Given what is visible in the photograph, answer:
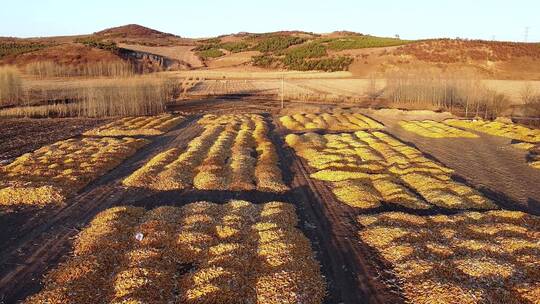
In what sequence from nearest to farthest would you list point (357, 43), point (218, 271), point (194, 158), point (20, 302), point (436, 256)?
point (20, 302), point (218, 271), point (436, 256), point (194, 158), point (357, 43)

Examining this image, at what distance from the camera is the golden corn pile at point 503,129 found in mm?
32750

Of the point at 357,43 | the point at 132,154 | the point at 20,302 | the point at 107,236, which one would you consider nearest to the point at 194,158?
the point at 132,154

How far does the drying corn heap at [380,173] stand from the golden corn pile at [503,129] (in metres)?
9.65

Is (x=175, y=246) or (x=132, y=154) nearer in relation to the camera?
(x=175, y=246)

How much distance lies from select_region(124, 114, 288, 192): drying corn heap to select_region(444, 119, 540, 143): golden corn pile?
60.0 feet

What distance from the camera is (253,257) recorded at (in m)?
13.9

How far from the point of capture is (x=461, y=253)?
46.0 feet

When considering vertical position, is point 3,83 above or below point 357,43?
below

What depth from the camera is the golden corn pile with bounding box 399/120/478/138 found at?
34062 mm

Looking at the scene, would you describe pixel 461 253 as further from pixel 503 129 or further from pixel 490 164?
pixel 503 129

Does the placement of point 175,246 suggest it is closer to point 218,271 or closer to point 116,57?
point 218,271

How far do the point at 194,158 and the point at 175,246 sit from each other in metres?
11.7

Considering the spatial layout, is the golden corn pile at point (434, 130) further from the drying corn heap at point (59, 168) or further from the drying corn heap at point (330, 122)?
the drying corn heap at point (59, 168)

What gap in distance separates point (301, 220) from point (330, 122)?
76.3 feet
